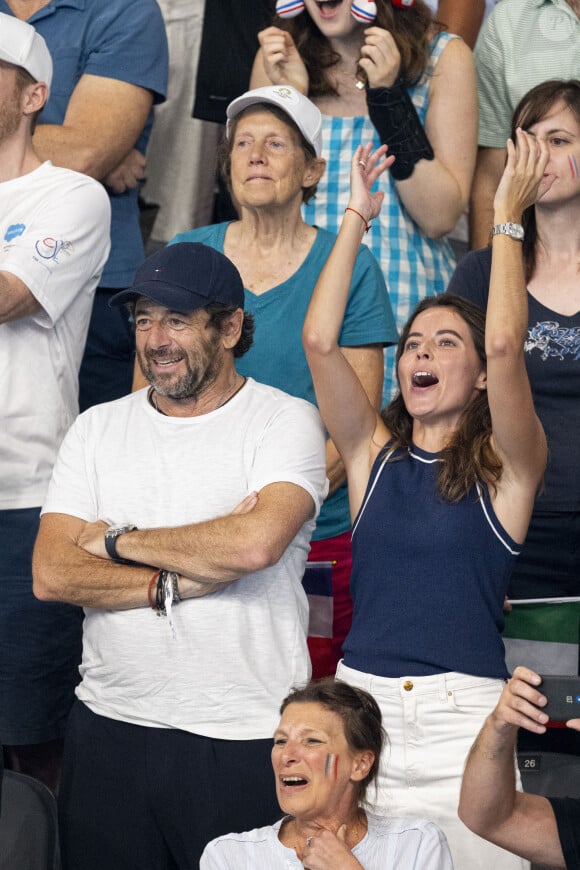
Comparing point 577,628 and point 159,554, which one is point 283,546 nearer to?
point 159,554

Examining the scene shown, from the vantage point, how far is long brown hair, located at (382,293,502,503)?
3.21m

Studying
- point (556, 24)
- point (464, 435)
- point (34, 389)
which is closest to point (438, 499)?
point (464, 435)

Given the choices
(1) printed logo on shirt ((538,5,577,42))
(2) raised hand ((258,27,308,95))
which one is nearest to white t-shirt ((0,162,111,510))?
(2) raised hand ((258,27,308,95))

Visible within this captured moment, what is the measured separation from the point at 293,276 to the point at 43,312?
67 cm

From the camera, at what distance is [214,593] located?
10.6 ft

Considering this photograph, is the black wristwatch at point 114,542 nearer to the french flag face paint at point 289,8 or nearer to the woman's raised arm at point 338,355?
the woman's raised arm at point 338,355

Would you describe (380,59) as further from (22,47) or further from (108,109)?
(22,47)

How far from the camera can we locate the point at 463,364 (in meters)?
3.41

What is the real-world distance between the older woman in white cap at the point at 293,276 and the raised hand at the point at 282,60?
34 cm

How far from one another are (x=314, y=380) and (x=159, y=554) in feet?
1.93

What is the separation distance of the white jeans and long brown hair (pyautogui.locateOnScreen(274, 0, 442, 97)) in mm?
2065

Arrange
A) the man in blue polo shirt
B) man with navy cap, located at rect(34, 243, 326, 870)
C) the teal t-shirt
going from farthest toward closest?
the man in blue polo shirt < the teal t-shirt < man with navy cap, located at rect(34, 243, 326, 870)

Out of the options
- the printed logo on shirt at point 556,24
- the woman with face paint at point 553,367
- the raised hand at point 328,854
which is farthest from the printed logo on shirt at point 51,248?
the printed logo on shirt at point 556,24

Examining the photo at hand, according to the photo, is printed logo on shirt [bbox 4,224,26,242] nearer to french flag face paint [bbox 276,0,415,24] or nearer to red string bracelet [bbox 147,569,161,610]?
red string bracelet [bbox 147,569,161,610]
